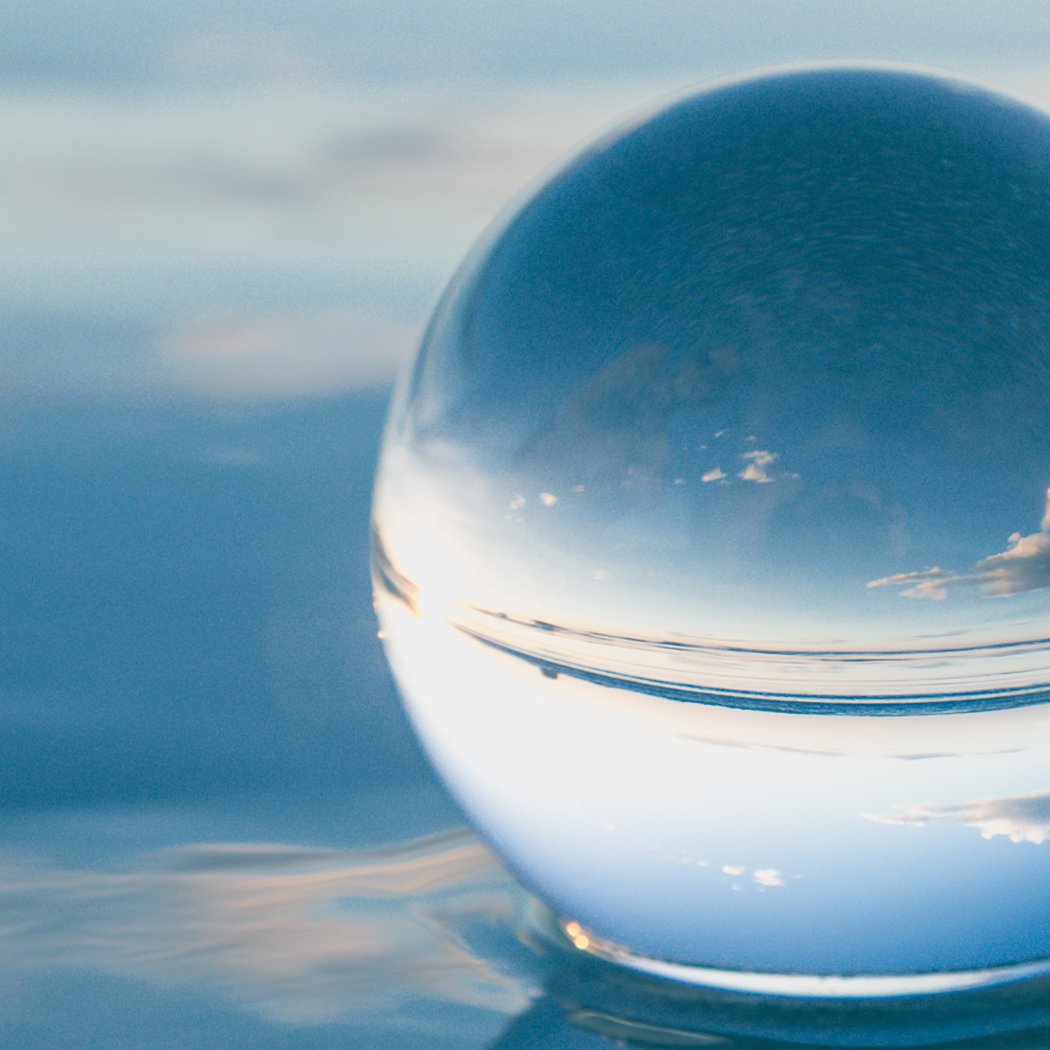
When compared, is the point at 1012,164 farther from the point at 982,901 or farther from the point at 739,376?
the point at 982,901

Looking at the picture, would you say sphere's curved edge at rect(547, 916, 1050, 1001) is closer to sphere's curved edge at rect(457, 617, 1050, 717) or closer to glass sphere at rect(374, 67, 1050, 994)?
glass sphere at rect(374, 67, 1050, 994)

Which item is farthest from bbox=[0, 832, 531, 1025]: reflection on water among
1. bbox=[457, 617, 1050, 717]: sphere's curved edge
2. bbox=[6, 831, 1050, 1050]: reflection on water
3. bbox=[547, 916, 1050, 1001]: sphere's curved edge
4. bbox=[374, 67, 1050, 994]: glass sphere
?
bbox=[457, 617, 1050, 717]: sphere's curved edge

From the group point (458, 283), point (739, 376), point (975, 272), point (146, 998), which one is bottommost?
point (146, 998)

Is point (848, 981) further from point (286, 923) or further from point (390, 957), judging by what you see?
point (286, 923)

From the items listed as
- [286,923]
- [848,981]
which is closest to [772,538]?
[848,981]

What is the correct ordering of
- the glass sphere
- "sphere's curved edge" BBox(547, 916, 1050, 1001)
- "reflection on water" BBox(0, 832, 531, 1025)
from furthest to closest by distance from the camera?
"reflection on water" BBox(0, 832, 531, 1025) < "sphere's curved edge" BBox(547, 916, 1050, 1001) < the glass sphere

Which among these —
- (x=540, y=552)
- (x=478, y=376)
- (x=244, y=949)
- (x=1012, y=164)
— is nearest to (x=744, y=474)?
(x=540, y=552)
